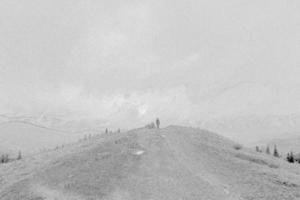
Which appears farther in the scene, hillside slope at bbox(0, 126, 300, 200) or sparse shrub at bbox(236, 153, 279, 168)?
sparse shrub at bbox(236, 153, 279, 168)

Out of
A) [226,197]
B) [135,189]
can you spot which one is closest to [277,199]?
[226,197]

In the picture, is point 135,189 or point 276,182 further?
point 276,182

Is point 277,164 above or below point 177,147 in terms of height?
below

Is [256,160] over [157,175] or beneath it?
over

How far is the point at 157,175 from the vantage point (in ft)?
126

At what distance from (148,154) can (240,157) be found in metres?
15.9

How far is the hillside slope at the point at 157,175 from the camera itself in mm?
35231

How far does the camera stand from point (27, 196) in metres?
39.0

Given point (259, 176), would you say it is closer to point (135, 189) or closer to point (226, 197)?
point (226, 197)

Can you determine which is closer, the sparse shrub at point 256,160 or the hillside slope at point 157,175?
the hillside slope at point 157,175

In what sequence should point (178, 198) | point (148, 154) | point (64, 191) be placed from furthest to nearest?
1. point (148, 154)
2. point (64, 191)
3. point (178, 198)

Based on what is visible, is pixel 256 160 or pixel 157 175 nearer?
pixel 157 175

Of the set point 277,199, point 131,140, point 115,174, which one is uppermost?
point 131,140

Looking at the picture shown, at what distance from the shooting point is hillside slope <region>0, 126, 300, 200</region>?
116 ft
